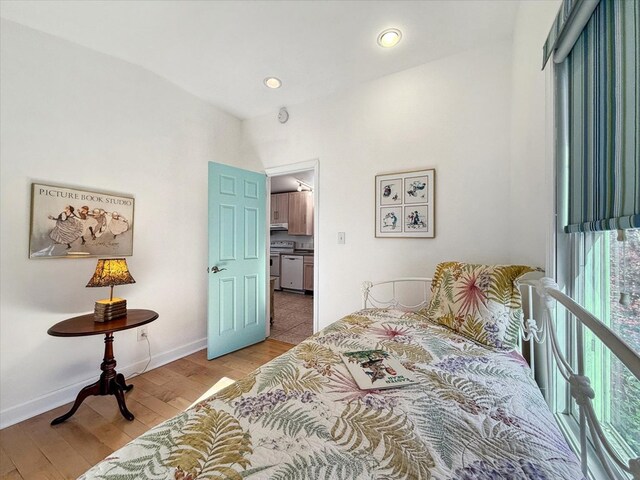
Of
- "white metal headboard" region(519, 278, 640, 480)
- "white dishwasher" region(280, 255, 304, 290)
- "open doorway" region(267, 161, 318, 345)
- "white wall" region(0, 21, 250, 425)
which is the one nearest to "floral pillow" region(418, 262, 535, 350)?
"white metal headboard" region(519, 278, 640, 480)

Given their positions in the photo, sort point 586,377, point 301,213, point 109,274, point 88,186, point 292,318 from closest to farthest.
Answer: point 586,377, point 109,274, point 88,186, point 292,318, point 301,213

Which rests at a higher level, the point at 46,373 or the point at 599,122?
the point at 599,122

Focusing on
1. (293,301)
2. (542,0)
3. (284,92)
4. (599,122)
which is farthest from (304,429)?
(293,301)

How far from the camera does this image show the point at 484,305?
134 centimetres

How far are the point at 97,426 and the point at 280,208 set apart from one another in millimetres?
4996

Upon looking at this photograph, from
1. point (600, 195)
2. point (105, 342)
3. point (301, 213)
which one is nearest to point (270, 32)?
point (600, 195)

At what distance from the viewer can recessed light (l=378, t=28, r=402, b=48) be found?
1.89 meters

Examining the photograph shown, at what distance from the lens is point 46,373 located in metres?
1.86

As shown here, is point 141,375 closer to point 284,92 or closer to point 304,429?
point 304,429

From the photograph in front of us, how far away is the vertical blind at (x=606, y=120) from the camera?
0.68 metres

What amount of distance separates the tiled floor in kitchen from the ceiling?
2847 mm

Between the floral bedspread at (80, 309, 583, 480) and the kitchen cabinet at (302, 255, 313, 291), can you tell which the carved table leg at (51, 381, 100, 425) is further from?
the kitchen cabinet at (302, 255, 313, 291)

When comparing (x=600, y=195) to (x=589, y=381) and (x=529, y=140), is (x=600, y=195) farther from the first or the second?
(x=529, y=140)

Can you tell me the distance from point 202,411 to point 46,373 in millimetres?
1998
